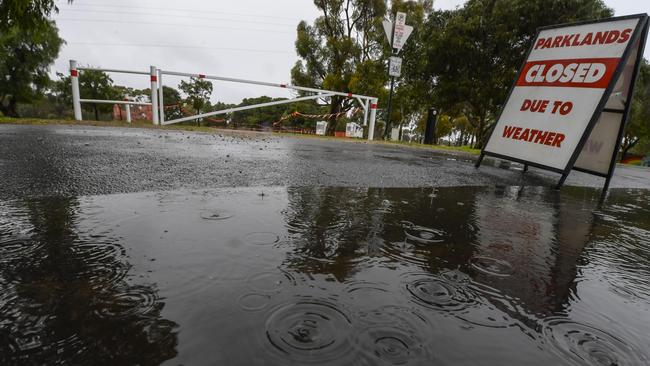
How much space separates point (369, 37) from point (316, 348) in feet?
84.3

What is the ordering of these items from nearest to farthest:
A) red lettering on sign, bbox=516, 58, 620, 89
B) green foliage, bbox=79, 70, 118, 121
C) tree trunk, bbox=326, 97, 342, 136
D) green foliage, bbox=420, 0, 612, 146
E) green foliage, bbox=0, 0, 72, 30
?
1. red lettering on sign, bbox=516, 58, 620, 89
2. green foliage, bbox=0, 0, 72, 30
3. green foliage, bbox=420, 0, 612, 146
4. tree trunk, bbox=326, 97, 342, 136
5. green foliage, bbox=79, 70, 118, 121

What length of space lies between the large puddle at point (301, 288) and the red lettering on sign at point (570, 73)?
2.71 meters

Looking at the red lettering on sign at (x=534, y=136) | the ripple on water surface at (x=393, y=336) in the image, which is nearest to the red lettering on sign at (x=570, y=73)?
the red lettering on sign at (x=534, y=136)

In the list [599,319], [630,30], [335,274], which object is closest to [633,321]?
[599,319]

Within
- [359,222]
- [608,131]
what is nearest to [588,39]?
[608,131]

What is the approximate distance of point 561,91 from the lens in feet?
13.4

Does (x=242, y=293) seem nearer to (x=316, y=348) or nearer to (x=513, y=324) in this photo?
(x=316, y=348)

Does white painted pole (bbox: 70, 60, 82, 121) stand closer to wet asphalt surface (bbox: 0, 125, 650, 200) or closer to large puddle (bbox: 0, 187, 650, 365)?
wet asphalt surface (bbox: 0, 125, 650, 200)

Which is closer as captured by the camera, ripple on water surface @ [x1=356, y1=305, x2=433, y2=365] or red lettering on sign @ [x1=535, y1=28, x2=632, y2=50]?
ripple on water surface @ [x1=356, y1=305, x2=433, y2=365]

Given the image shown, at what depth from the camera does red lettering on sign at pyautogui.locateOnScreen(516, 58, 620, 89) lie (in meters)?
3.72

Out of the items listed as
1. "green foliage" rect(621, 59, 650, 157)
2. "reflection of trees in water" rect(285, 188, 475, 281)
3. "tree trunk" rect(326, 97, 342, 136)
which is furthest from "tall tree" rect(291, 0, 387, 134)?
"reflection of trees in water" rect(285, 188, 475, 281)

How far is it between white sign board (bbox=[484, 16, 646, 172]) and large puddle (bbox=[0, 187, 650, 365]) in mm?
2384

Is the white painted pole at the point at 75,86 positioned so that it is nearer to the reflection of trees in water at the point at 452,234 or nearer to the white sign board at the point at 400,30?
the reflection of trees in water at the point at 452,234

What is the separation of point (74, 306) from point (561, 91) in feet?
17.3
